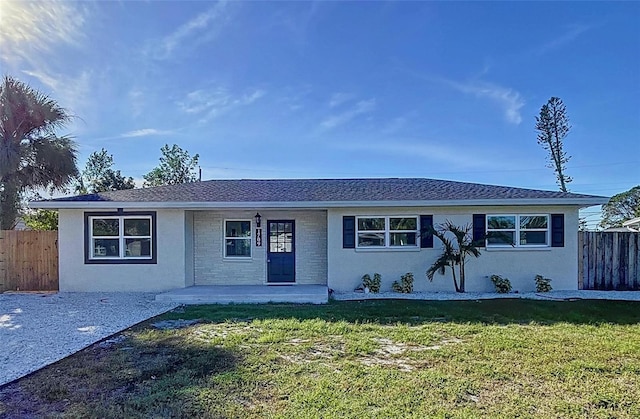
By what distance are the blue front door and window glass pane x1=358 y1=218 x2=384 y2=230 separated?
210cm

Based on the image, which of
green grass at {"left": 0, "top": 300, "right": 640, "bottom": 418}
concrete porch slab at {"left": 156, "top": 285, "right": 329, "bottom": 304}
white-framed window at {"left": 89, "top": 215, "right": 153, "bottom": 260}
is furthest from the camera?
white-framed window at {"left": 89, "top": 215, "right": 153, "bottom": 260}

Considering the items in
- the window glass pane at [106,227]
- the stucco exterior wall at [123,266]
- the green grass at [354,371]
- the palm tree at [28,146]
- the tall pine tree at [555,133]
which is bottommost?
the green grass at [354,371]

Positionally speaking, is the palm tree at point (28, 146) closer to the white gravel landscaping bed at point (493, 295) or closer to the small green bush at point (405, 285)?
the white gravel landscaping bed at point (493, 295)

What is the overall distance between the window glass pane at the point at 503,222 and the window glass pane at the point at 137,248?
376 inches

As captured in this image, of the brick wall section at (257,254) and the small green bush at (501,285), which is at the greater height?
the brick wall section at (257,254)

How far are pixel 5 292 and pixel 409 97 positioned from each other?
14.9m

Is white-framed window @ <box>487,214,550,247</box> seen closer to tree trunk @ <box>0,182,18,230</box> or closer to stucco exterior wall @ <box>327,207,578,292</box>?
stucco exterior wall @ <box>327,207,578,292</box>

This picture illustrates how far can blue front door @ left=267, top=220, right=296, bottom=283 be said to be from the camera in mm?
12477

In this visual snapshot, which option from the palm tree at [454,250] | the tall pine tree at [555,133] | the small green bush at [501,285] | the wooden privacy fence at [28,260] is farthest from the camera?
the tall pine tree at [555,133]

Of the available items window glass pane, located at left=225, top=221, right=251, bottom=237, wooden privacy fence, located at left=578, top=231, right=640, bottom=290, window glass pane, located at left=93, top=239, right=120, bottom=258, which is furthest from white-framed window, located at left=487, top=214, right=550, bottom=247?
window glass pane, located at left=93, top=239, right=120, bottom=258

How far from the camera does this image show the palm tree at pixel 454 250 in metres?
11.0

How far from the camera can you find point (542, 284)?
1121 cm

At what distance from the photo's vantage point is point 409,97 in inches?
643

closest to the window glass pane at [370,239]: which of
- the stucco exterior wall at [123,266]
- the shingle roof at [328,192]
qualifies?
the shingle roof at [328,192]
